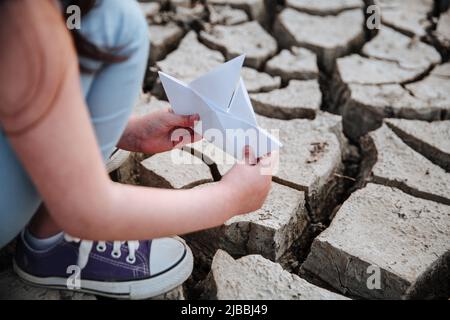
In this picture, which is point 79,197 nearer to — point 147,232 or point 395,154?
point 147,232

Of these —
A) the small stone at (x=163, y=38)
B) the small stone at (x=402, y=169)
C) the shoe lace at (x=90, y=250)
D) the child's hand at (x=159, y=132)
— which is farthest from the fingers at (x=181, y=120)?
the small stone at (x=163, y=38)

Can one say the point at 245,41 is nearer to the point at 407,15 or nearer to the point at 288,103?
the point at 288,103

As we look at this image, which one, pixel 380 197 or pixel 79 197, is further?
pixel 380 197

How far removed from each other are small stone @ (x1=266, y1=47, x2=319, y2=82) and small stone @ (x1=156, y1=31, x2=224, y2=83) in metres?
0.22

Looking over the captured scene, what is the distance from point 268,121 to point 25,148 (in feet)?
3.60

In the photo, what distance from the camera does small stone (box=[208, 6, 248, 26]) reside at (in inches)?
93.0

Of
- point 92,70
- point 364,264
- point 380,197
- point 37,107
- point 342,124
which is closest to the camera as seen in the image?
point 37,107

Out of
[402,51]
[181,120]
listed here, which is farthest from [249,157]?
[402,51]

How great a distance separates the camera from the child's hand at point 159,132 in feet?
4.08

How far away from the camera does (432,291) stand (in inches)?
50.1

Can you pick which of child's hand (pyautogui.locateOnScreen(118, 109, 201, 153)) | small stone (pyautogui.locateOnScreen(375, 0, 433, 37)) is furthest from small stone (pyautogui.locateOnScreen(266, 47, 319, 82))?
A: child's hand (pyautogui.locateOnScreen(118, 109, 201, 153))

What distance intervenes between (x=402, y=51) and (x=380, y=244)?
3.83ft

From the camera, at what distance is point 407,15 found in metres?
2.43
